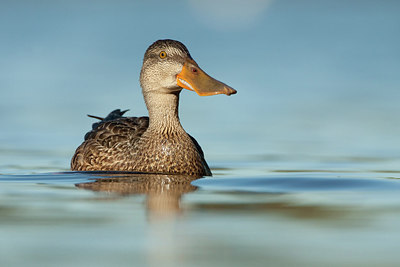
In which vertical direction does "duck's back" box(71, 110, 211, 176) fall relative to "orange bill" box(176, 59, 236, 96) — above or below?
below

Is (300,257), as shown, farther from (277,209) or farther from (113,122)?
(113,122)

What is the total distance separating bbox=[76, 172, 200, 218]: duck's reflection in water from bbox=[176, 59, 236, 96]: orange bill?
0.89m

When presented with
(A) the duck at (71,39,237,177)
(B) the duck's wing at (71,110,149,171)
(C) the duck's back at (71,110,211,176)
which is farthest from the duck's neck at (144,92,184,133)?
(B) the duck's wing at (71,110,149,171)

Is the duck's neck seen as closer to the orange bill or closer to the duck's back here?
the duck's back

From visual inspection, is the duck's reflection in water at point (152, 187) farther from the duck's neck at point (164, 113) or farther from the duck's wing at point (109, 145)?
the duck's neck at point (164, 113)

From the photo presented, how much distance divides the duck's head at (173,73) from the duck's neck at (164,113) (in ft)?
0.24

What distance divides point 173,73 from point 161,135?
2.23 feet

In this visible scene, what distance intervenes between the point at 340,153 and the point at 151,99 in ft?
12.8

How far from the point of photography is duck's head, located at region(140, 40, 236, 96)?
7.75m

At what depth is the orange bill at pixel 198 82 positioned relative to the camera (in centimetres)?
768

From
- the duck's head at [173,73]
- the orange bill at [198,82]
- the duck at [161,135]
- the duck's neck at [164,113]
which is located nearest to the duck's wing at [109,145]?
the duck at [161,135]

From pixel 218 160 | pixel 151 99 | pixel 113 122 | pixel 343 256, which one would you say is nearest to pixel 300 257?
pixel 343 256

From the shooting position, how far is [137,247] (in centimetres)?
388

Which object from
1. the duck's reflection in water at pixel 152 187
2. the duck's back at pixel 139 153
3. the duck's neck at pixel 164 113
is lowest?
the duck's reflection in water at pixel 152 187
